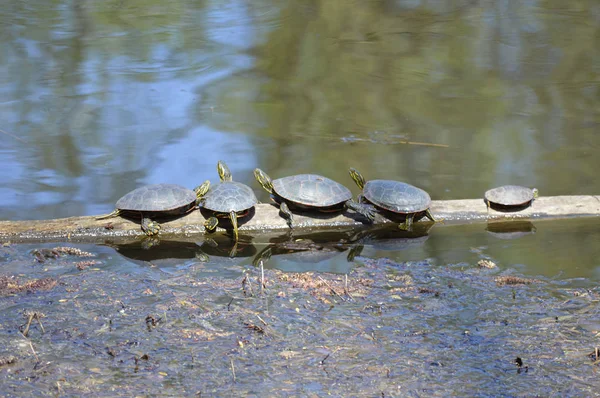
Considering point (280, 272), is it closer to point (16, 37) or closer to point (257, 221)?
point (257, 221)

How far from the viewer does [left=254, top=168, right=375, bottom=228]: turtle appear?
5.32 meters

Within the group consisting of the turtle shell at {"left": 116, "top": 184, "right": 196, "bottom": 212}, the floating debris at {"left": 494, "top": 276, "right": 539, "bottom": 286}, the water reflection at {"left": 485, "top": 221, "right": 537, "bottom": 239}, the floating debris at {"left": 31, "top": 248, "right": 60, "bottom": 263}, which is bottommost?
the water reflection at {"left": 485, "top": 221, "right": 537, "bottom": 239}

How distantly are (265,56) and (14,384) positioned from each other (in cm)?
877

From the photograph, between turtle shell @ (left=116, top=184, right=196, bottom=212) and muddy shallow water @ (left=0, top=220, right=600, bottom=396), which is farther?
turtle shell @ (left=116, top=184, right=196, bottom=212)

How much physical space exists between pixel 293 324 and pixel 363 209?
1759 millimetres

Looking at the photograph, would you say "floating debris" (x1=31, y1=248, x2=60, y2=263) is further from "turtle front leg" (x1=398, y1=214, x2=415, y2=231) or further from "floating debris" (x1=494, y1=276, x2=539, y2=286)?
"floating debris" (x1=494, y1=276, x2=539, y2=286)

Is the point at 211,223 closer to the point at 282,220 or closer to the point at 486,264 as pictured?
the point at 282,220

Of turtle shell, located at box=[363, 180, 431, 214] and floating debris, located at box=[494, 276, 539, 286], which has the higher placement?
turtle shell, located at box=[363, 180, 431, 214]

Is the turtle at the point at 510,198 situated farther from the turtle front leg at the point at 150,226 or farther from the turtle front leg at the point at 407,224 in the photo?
the turtle front leg at the point at 150,226

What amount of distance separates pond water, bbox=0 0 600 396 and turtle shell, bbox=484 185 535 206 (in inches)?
10.7

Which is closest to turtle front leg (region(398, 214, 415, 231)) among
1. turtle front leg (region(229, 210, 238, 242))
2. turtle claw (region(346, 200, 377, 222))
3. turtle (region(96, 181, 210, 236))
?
turtle claw (region(346, 200, 377, 222))

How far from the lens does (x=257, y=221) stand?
5.44m

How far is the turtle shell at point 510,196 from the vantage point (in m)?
5.47

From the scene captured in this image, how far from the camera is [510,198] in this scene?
548 centimetres
